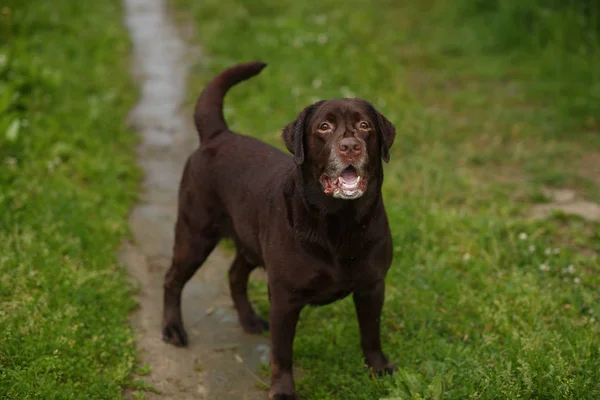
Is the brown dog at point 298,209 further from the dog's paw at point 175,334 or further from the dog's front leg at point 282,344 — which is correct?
the dog's paw at point 175,334

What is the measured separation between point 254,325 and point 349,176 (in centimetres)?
171

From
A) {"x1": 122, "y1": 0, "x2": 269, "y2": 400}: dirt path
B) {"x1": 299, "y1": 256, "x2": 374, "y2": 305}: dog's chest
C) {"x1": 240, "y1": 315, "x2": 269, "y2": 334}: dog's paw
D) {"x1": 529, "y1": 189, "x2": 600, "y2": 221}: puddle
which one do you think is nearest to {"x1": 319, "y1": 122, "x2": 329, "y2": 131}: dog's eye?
{"x1": 299, "y1": 256, "x2": 374, "y2": 305}: dog's chest

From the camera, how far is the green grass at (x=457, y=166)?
4.20m

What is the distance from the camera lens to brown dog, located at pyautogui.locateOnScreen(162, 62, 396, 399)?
3590 millimetres

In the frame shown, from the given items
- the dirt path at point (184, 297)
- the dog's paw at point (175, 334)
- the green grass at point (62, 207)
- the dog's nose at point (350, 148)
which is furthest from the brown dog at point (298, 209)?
the green grass at point (62, 207)

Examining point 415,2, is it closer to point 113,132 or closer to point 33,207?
point 113,132

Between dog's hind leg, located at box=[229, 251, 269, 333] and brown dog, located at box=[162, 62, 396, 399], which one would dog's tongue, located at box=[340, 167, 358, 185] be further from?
dog's hind leg, located at box=[229, 251, 269, 333]

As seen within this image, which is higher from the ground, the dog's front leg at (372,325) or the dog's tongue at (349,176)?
the dog's tongue at (349,176)

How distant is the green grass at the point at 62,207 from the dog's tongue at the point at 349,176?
1.75 metres

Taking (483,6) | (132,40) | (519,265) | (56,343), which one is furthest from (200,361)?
(483,6)

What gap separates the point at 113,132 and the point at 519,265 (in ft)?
14.3

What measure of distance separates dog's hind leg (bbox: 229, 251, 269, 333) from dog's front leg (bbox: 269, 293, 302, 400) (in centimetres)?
79

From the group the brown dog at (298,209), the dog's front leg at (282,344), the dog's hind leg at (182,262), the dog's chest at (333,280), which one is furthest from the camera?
the dog's hind leg at (182,262)

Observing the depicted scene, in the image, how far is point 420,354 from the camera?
4.35 meters
